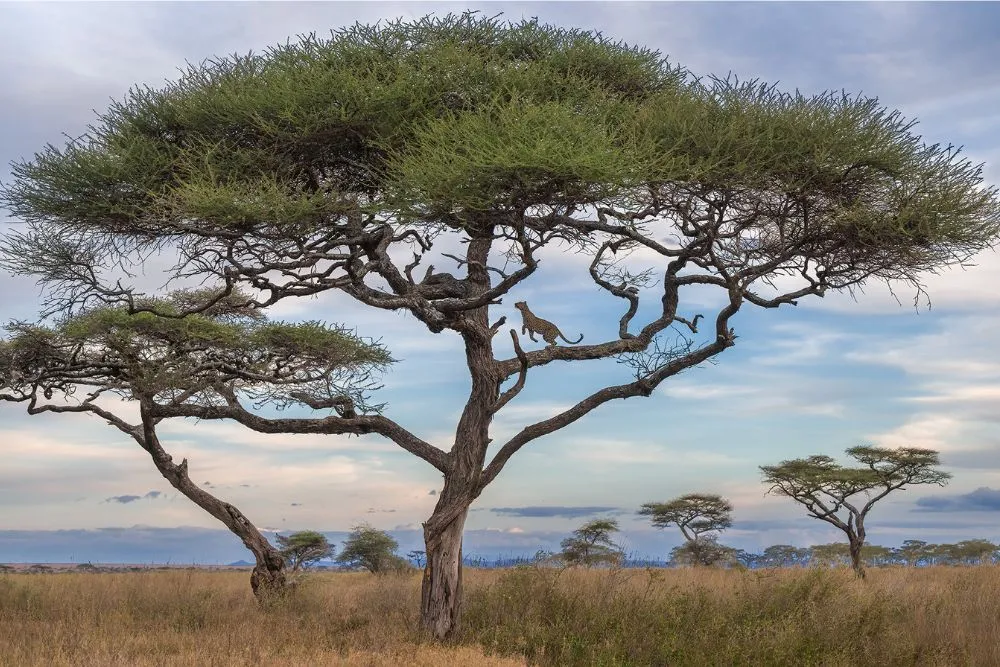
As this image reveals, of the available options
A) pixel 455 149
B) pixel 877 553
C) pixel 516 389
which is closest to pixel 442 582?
pixel 516 389

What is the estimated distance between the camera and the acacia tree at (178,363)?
17.0 metres

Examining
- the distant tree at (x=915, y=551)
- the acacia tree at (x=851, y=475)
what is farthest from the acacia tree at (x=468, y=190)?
the distant tree at (x=915, y=551)

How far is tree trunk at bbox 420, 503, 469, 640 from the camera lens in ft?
41.1

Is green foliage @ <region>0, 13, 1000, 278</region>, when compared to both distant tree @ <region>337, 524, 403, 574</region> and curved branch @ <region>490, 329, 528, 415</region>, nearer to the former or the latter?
curved branch @ <region>490, 329, 528, 415</region>

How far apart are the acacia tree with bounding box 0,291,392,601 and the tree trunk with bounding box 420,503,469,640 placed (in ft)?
16.2

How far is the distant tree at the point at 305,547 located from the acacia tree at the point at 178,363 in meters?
17.1

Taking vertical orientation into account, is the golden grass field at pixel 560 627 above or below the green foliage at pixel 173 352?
below

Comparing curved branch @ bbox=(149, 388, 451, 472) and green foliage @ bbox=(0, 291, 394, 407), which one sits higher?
green foliage @ bbox=(0, 291, 394, 407)

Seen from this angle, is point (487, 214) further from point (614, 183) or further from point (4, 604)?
point (4, 604)

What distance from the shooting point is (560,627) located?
1188 centimetres

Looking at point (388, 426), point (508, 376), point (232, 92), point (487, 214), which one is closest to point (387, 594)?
point (388, 426)

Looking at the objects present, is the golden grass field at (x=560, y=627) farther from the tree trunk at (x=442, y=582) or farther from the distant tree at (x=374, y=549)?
the distant tree at (x=374, y=549)

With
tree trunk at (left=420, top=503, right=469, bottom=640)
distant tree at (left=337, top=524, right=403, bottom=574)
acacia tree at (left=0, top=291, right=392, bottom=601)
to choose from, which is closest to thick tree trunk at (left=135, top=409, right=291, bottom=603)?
acacia tree at (left=0, top=291, right=392, bottom=601)

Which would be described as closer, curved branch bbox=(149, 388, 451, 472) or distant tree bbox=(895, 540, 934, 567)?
curved branch bbox=(149, 388, 451, 472)
